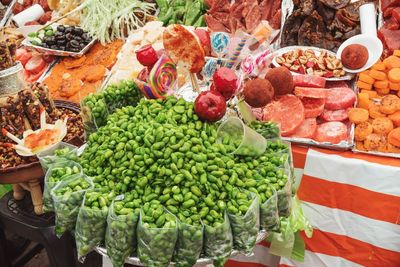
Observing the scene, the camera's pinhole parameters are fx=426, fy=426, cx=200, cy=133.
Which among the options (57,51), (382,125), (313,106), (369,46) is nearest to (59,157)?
(313,106)

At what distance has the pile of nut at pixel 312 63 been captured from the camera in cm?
263

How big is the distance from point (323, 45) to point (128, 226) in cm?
210

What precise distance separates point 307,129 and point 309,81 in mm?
320

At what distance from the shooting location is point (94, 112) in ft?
6.19

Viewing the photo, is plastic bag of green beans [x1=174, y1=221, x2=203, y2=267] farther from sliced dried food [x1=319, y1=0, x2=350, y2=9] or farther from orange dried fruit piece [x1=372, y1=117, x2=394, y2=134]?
sliced dried food [x1=319, y1=0, x2=350, y2=9]

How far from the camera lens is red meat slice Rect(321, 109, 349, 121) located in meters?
2.39

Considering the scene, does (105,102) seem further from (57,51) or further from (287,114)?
(57,51)

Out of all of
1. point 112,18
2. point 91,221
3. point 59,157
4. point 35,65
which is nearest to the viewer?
point 91,221

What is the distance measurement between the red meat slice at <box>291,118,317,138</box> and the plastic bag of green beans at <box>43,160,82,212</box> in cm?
122

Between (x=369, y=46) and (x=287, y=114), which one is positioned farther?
(x=369, y=46)

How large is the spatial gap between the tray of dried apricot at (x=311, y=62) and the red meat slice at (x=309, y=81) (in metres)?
0.11

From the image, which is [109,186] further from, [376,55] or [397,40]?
[397,40]

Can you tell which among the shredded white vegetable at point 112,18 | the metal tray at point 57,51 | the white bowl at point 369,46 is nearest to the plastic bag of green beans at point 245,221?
the white bowl at point 369,46

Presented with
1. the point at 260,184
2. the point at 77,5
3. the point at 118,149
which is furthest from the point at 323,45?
the point at 77,5
